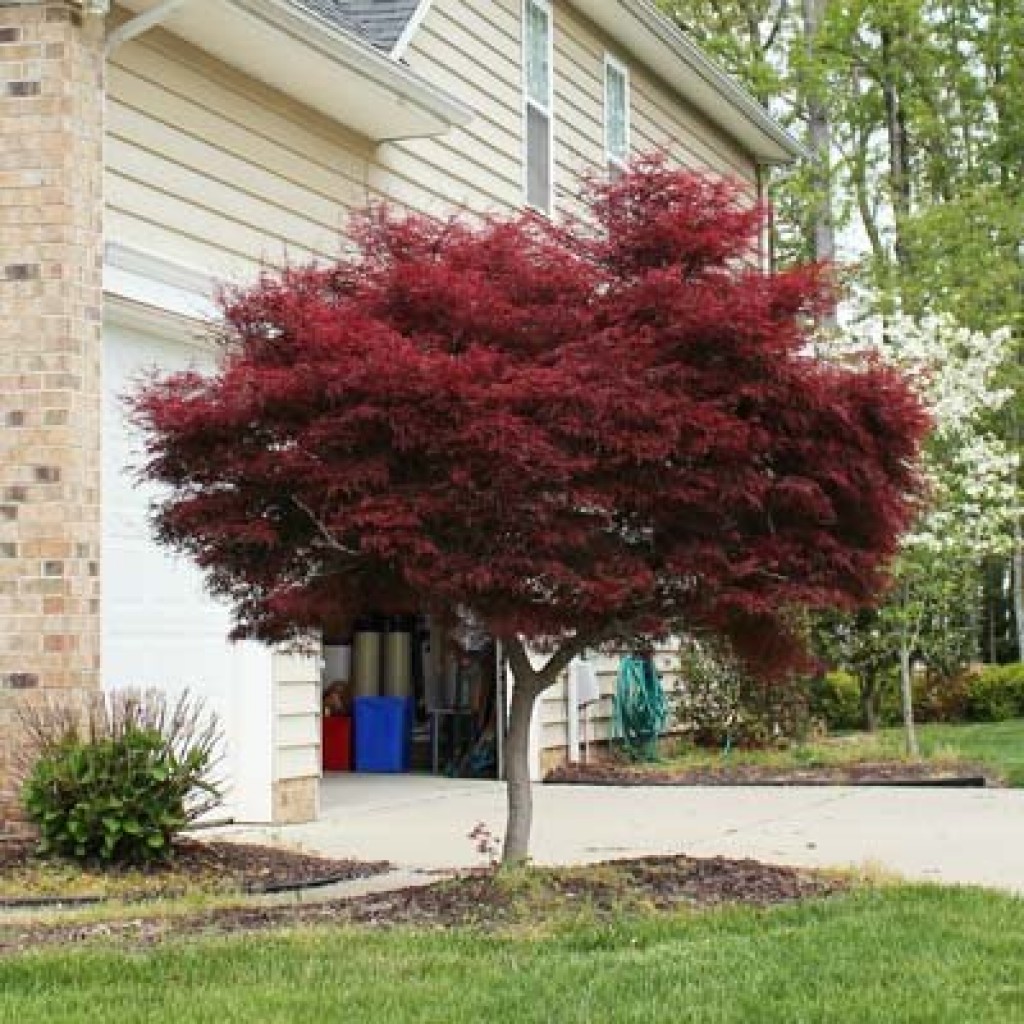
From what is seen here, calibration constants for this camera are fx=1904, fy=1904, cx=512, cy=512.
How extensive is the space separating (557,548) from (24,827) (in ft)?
10.3

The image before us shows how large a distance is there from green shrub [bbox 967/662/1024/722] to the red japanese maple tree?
1602 centimetres

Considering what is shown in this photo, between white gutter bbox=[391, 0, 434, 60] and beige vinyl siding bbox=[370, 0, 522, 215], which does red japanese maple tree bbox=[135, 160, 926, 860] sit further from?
beige vinyl siding bbox=[370, 0, 522, 215]

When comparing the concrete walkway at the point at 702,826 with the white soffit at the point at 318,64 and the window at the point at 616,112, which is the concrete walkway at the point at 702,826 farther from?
the window at the point at 616,112

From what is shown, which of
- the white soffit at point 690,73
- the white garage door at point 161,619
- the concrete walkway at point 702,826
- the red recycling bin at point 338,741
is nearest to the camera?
the concrete walkway at point 702,826

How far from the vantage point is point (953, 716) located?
76.8 feet

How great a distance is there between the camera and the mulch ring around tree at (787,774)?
13852mm

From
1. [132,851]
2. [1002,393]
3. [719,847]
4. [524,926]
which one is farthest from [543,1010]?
[1002,393]

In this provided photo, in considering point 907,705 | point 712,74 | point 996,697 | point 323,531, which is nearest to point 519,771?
point 323,531

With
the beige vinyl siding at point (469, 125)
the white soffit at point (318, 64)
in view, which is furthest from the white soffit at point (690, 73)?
the white soffit at point (318, 64)

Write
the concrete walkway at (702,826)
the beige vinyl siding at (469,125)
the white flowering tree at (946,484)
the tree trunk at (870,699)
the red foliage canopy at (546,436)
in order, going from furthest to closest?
1. the tree trunk at (870,699)
2. the white flowering tree at (946,484)
3. the beige vinyl siding at (469,125)
4. the concrete walkway at (702,826)
5. the red foliage canopy at (546,436)

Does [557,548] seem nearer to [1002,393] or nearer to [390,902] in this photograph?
[390,902]

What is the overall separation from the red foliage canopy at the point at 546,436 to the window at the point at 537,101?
7767 millimetres

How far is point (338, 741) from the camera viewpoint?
15.6 m

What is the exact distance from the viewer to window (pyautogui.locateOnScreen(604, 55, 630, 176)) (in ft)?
56.3
